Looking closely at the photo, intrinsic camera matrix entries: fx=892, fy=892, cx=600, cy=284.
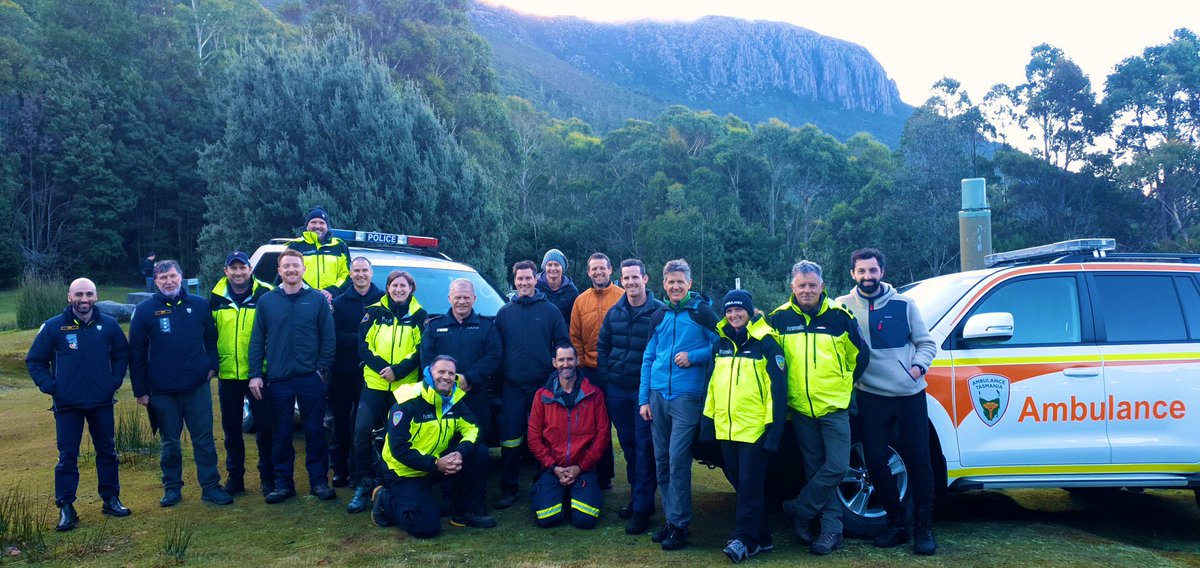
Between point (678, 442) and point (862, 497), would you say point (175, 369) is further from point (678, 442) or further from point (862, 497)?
point (862, 497)

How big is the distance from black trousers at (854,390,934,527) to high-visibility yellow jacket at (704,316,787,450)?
0.56 meters

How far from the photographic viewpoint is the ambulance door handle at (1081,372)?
543 cm

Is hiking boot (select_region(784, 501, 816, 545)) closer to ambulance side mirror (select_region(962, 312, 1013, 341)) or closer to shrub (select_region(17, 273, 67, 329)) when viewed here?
ambulance side mirror (select_region(962, 312, 1013, 341))

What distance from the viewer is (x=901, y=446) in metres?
5.23

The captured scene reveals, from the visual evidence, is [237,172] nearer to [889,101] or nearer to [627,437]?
[627,437]

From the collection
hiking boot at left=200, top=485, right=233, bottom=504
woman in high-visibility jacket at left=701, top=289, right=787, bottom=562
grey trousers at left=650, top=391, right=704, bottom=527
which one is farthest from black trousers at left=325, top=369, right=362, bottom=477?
woman in high-visibility jacket at left=701, top=289, right=787, bottom=562

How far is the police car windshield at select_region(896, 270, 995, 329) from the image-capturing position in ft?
18.3

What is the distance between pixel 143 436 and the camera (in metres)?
8.40

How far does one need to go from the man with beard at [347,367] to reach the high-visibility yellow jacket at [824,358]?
3.28 metres

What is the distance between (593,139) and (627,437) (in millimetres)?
48310


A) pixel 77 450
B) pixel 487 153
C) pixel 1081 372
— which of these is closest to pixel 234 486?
pixel 77 450

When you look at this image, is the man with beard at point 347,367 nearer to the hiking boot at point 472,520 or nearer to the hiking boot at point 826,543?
the hiking boot at point 472,520

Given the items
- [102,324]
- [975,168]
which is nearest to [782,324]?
[102,324]

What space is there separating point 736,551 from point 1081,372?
7.91 ft
